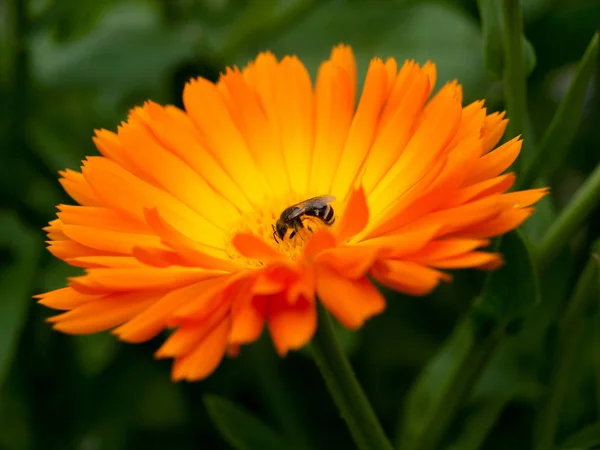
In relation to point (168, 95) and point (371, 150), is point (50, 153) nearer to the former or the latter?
point (168, 95)

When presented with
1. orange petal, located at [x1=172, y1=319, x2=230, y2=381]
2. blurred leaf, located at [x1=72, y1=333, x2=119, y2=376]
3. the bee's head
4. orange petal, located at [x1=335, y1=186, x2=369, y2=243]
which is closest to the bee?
the bee's head

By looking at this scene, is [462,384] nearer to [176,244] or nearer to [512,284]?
[512,284]

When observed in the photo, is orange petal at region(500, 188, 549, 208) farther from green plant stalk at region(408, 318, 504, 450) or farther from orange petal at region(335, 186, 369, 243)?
green plant stalk at region(408, 318, 504, 450)

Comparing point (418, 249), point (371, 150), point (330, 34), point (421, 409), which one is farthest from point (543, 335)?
point (330, 34)

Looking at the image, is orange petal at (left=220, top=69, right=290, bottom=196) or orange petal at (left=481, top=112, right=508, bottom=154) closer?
orange petal at (left=481, top=112, right=508, bottom=154)

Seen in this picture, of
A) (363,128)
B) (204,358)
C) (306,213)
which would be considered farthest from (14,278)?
(204,358)

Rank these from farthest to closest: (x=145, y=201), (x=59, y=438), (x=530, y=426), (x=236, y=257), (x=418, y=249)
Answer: (x=59, y=438)
(x=530, y=426)
(x=236, y=257)
(x=145, y=201)
(x=418, y=249)

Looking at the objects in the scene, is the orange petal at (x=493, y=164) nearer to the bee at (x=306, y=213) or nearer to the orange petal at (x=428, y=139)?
the orange petal at (x=428, y=139)

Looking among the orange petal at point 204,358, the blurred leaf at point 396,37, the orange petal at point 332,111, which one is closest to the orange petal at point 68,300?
the orange petal at point 204,358

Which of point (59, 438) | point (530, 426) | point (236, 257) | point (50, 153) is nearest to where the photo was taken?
point (236, 257)
